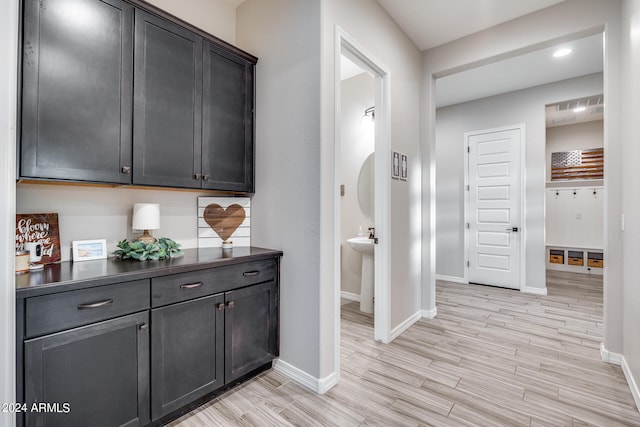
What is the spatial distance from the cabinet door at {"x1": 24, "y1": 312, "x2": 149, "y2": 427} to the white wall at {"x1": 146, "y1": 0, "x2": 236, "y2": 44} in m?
2.20

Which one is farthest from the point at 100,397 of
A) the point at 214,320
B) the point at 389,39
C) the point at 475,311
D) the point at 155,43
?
the point at 475,311

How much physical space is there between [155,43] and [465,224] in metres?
4.69

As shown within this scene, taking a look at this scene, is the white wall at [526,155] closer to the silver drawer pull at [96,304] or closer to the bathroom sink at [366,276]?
the bathroom sink at [366,276]

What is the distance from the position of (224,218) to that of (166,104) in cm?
93

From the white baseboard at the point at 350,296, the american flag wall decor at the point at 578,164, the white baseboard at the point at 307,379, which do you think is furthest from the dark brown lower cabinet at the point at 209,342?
the american flag wall decor at the point at 578,164

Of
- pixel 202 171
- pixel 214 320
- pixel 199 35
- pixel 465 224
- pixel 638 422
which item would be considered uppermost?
Answer: pixel 199 35

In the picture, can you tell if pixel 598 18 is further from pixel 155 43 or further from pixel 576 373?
pixel 155 43

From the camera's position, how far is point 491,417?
5.55ft

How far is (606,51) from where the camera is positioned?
2.36 meters

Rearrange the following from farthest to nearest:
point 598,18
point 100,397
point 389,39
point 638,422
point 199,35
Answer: point 389,39, point 598,18, point 199,35, point 638,422, point 100,397

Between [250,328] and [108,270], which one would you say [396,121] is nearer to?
[250,328]

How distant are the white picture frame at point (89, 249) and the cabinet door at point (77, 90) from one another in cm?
44

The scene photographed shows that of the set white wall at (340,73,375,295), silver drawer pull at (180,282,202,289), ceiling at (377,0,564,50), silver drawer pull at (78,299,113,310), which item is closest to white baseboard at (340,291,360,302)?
white wall at (340,73,375,295)

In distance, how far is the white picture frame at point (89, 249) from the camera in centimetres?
170
